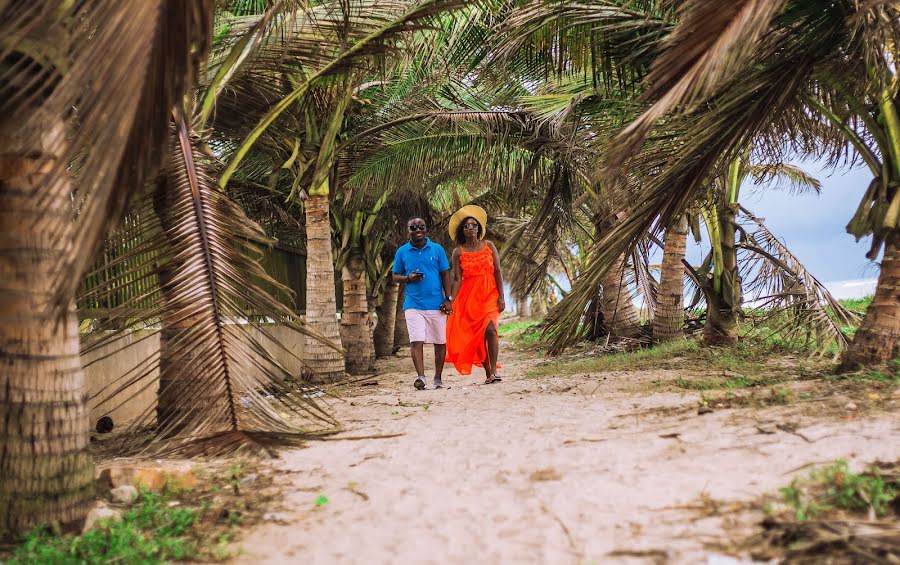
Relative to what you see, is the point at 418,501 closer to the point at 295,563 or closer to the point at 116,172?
the point at 295,563

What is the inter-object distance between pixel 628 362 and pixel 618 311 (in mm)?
2923

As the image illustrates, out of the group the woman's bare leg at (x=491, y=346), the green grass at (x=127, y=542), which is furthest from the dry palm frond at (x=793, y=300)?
the green grass at (x=127, y=542)

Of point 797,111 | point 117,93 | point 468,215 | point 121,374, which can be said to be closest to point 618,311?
point 468,215

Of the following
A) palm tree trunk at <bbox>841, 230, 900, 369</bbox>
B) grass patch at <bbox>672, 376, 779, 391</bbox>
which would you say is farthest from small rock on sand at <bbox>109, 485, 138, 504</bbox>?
palm tree trunk at <bbox>841, 230, 900, 369</bbox>

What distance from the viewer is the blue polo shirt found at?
7543 mm

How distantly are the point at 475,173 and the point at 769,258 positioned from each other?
4.69 meters

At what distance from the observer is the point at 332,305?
9617 mm

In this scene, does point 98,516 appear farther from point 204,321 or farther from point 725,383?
point 725,383

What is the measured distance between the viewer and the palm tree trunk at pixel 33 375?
9.81 feet

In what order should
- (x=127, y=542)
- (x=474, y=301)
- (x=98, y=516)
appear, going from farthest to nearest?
(x=474, y=301), (x=98, y=516), (x=127, y=542)

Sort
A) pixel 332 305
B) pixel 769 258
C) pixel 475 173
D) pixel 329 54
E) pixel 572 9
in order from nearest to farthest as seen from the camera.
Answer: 1. pixel 572 9
2. pixel 329 54
3. pixel 769 258
4. pixel 332 305
5. pixel 475 173

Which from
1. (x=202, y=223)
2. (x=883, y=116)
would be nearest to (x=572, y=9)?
(x=883, y=116)

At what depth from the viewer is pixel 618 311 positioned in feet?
37.5

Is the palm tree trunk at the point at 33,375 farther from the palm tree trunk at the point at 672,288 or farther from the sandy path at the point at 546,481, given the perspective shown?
the palm tree trunk at the point at 672,288
